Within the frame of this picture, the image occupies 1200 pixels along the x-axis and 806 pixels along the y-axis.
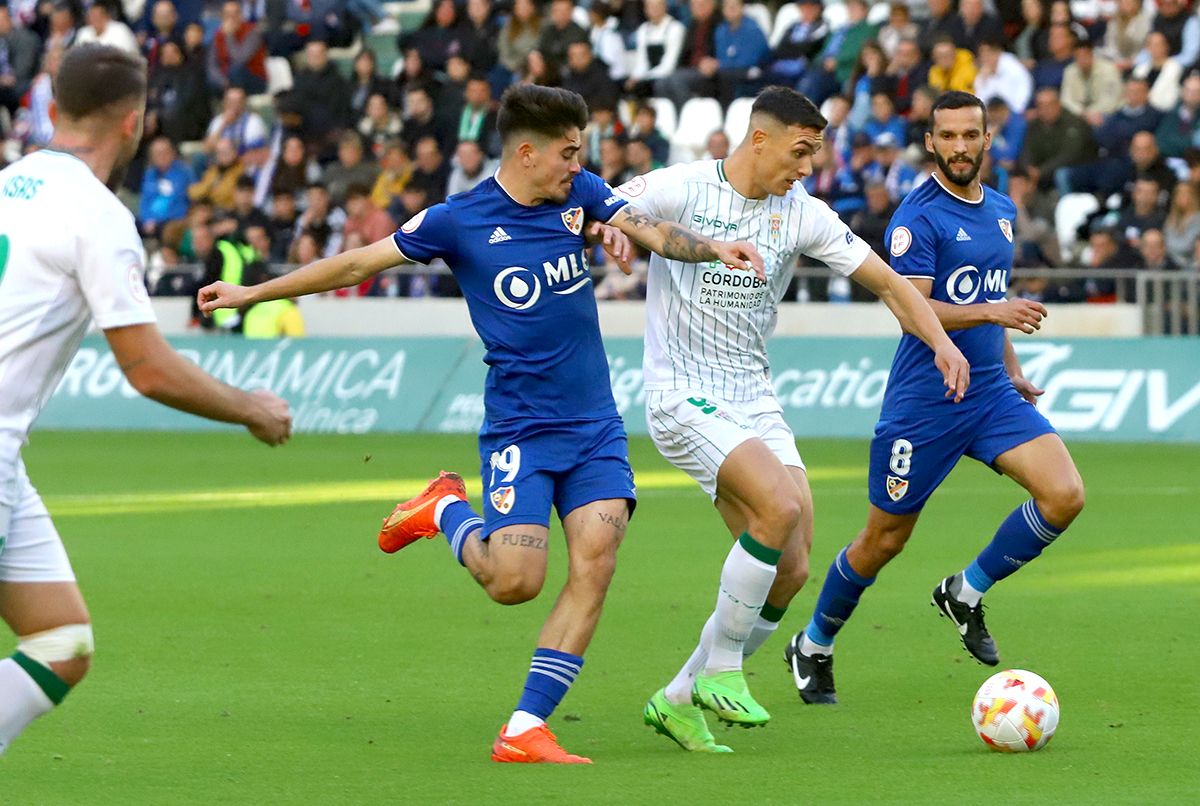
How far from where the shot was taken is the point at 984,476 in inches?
681

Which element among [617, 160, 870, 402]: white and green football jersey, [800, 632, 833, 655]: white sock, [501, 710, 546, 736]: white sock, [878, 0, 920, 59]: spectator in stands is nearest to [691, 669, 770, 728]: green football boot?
[501, 710, 546, 736]: white sock

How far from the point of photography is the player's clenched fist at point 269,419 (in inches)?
202

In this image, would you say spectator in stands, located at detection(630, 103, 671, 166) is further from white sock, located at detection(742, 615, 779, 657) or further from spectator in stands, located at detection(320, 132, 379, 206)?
white sock, located at detection(742, 615, 779, 657)

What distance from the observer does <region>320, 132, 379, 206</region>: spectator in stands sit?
2498 cm

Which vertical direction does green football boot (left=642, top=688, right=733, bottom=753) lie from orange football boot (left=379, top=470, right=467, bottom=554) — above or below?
below

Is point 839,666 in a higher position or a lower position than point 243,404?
lower

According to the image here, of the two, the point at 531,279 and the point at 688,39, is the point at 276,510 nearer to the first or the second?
the point at 531,279

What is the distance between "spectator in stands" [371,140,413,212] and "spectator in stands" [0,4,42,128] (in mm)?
6966

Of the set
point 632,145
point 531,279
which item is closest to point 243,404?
point 531,279

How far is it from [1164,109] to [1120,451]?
5487 millimetres

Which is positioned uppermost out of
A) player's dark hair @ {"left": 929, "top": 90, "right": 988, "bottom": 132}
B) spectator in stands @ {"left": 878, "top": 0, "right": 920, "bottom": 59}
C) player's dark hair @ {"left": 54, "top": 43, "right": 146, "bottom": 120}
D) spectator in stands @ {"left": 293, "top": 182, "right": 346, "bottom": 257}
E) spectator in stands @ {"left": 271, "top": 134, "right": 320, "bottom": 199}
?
player's dark hair @ {"left": 54, "top": 43, "right": 146, "bottom": 120}

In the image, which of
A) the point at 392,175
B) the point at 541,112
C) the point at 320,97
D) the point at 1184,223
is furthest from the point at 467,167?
the point at 541,112

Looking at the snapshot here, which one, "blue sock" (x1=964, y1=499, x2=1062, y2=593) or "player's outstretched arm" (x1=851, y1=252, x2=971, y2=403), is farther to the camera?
"blue sock" (x1=964, y1=499, x2=1062, y2=593)

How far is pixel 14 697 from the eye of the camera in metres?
5.27
